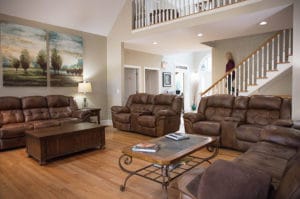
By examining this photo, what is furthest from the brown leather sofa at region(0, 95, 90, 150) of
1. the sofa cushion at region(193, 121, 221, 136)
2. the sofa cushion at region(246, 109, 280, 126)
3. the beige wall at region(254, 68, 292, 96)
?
the beige wall at region(254, 68, 292, 96)

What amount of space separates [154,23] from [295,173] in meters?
5.07

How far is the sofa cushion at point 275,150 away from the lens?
2.29m

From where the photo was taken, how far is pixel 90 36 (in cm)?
632

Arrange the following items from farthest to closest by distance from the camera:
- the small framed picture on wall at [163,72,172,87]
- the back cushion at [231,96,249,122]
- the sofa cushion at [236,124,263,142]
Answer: the small framed picture on wall at [163,72,172,87], the back cushion at [231,96,249,122], the sofa cushion at [236,124,263,142]

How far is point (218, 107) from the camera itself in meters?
4.69

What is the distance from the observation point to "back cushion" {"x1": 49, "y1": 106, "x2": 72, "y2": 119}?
5.05 metres

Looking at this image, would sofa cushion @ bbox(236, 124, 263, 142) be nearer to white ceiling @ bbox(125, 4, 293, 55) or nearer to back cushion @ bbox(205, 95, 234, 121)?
back cushion @ bbox(205, 95, 234, 121)

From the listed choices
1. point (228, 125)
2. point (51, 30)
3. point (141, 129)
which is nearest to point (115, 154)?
point (141, 129)

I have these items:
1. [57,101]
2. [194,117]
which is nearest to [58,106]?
[57,101]

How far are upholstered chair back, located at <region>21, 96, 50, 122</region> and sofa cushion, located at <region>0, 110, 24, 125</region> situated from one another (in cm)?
10

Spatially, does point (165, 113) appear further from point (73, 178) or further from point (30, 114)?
point (30, 114)

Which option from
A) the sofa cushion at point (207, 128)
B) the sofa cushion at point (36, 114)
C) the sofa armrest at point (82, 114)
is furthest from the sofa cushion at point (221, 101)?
the sofa cushion at point (36, 114)

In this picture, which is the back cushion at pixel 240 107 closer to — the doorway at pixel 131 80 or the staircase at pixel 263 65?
the staircase at pixel 263 65

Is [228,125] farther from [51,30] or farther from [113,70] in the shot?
[51,30]
